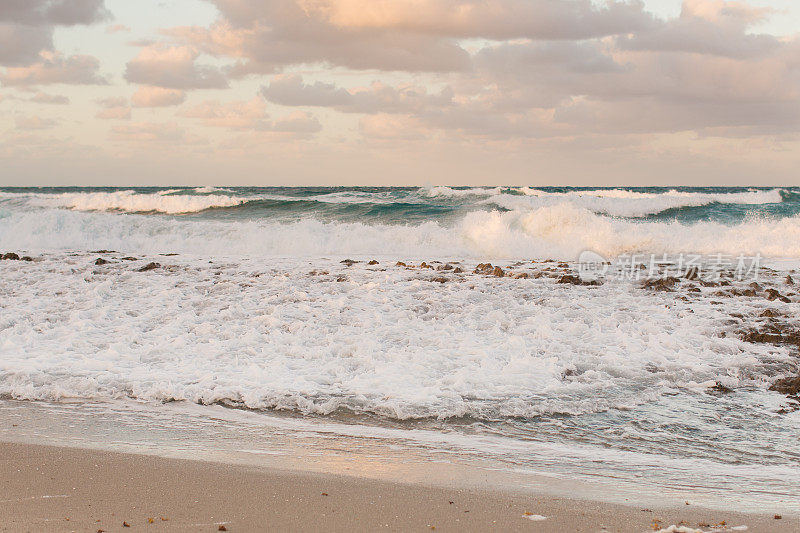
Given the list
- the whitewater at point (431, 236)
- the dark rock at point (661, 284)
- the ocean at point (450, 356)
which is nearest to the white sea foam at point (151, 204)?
the whitewater at point (431, 236)

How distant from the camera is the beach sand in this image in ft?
9.34

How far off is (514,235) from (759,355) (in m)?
8.80

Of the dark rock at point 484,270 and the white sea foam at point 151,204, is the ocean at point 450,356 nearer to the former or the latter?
the dark rock at point 484,270

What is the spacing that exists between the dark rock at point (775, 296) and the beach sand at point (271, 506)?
5823 mm

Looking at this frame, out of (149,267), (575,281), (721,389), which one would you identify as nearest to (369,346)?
(721,389)

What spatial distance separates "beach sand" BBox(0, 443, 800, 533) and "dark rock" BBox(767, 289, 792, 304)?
5823 mm

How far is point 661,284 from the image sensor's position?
29.1ft

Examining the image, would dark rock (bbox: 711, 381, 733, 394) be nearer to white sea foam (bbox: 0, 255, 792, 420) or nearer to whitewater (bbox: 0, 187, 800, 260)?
white sea foam (bbox: 0, 255, 792, 420)

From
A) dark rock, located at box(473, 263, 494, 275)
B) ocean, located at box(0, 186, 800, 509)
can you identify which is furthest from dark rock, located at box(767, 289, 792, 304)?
dark rock, located at box(473, 263, 494, 275)

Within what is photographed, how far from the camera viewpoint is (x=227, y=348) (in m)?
6.11

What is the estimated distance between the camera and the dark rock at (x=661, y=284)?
28.5 ft

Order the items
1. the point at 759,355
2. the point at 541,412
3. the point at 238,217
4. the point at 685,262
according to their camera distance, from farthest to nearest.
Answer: the point at 238,217 < the point at 685,262 < the point at 759,355 < the point at 541,412

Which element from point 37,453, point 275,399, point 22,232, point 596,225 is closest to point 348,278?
point 275,399

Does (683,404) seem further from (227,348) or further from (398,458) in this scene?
(227,348)
